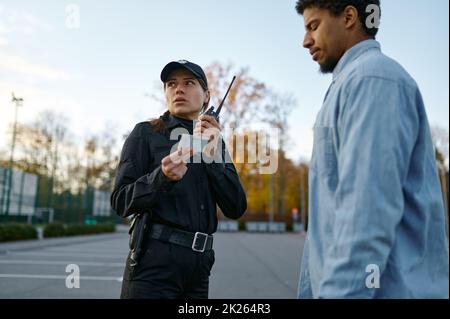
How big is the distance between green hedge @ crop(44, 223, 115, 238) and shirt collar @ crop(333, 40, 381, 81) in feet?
70.1

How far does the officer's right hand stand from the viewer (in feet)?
5.94

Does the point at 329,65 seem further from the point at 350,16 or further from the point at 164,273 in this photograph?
the point at 164,273

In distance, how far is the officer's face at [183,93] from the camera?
7.49ft

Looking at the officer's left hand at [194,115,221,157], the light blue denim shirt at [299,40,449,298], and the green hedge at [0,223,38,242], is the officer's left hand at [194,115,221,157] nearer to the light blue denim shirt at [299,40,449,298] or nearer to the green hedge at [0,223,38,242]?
the light blue denim shirt at [299,40,449,298]

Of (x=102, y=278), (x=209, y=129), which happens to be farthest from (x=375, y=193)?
(x=102, y=278)

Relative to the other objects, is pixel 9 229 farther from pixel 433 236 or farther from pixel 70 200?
pixel 433 236

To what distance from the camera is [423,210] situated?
4.09 feet

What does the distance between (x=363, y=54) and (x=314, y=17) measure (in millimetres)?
233

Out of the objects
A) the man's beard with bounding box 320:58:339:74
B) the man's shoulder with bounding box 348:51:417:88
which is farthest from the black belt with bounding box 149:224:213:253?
the man's shoulder with bounding box 348:51:417:88

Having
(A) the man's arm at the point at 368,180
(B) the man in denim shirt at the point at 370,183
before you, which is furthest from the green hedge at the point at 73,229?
(A) the man's arm at the point at 368,180

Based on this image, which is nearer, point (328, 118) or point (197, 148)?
point (328, 118)

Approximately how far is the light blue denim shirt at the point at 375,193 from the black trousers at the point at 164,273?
79cm
